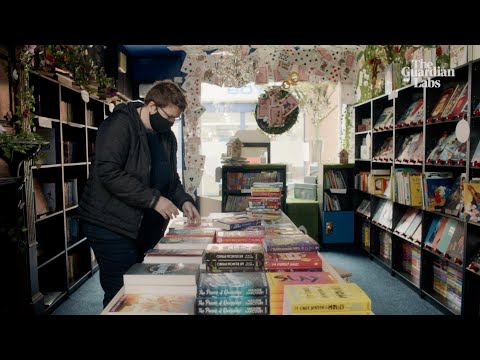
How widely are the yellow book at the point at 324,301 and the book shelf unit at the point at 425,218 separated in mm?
2156

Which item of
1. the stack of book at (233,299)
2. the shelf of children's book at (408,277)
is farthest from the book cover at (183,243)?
the shelf of children's book at (408,277)

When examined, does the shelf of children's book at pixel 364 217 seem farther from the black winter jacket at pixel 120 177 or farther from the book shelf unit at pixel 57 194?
the black winter jacket at pixel 120 177

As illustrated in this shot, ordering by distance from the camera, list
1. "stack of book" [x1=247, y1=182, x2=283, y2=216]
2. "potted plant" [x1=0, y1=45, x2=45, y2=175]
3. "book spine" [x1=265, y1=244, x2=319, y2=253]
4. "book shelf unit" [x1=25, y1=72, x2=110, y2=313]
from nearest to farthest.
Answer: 1. "book spine" [x1=265, y1=244, x2=319, y2=253]
2. "potted plant" [x1=0, y1=45, x2=45, y2=175]
3. "stack of book" [x1=247, y1=182, x2=283, y2=216]
4. "book shelf unit" [x1=25, y1=72, x2=110, y2=313]

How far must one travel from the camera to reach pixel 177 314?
1.27 m

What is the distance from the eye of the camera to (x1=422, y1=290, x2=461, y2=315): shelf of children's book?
3260 millimetres

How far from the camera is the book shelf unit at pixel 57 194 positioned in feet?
11.4

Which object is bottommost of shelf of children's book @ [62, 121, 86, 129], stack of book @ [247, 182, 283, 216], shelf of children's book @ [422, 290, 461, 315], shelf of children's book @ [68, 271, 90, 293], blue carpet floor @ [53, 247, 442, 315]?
blue carpet floor @ [53, 247, 442, 315]

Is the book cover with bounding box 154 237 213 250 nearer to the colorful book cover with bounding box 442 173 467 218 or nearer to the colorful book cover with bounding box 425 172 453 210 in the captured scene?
the colorful book cover with bounding box 442 173 467 218

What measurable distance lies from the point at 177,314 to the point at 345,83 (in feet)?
19.1

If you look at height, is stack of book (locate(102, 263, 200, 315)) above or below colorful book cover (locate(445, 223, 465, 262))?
above

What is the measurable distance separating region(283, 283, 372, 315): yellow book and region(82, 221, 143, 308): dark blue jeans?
1084 millimetres

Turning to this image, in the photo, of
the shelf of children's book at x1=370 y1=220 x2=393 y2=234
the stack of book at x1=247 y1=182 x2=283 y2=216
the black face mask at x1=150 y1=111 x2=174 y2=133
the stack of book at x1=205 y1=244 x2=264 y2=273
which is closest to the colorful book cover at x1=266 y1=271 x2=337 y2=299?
the stack of book at x1=205 y1=244 x2=264 y2=273
